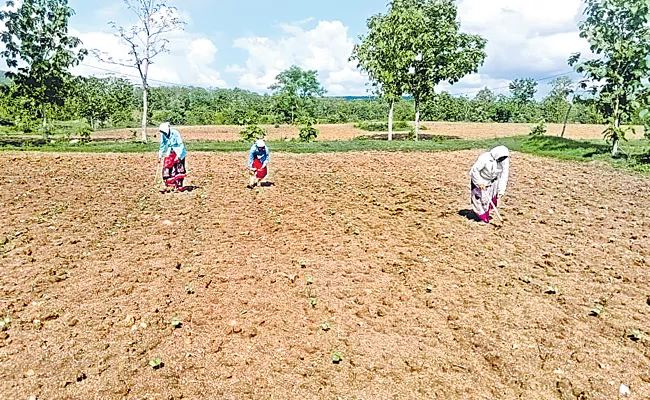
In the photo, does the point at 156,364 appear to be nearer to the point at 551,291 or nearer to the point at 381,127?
the point at 551,291

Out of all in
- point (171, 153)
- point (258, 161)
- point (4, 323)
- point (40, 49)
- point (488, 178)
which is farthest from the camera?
point (40, 49)

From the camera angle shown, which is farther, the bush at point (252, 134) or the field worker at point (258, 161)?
the bush at point (252, 134)

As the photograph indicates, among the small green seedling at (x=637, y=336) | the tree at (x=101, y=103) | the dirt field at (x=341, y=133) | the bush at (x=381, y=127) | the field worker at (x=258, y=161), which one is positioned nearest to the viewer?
the small green seedling at (x=637, y=336)

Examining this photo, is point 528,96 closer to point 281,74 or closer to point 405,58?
point 281,74

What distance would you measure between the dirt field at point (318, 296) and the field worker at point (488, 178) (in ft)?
1.79

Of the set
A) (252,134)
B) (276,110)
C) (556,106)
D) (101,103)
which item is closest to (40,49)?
(252,134)

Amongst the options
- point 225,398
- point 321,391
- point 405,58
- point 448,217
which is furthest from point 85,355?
point 405,58

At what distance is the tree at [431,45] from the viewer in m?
26.7

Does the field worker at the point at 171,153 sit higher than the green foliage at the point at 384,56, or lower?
lower

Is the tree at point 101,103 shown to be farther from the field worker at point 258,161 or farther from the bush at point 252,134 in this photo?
the field worker at point 258,161

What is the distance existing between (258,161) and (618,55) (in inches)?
487

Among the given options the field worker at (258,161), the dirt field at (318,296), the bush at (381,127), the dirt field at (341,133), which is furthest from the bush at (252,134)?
the bush at (381,127)

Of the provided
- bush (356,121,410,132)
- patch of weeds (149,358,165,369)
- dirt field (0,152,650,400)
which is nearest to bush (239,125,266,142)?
dirt field (0,152,650,400)

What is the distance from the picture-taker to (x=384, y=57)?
2780cm
